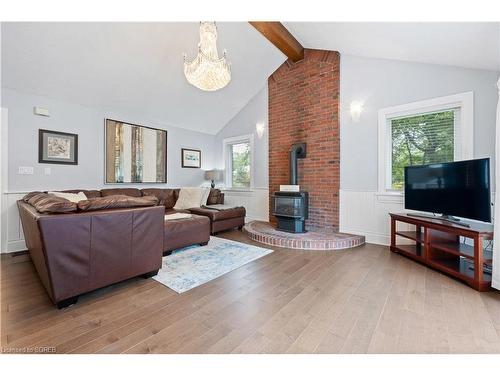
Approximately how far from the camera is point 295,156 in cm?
412

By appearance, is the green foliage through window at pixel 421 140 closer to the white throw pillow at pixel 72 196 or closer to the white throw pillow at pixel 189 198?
the white throw pillow at pixel 189 198

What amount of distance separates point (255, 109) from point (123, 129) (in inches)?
111

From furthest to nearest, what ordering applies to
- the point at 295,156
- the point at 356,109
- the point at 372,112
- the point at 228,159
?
the point at 228,159, the point at 295,156, the point at 356,109, the point at 372,112

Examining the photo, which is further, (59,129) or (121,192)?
(121,192)

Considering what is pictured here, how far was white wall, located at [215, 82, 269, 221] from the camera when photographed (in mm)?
4965

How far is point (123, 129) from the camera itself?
4270 millimetres

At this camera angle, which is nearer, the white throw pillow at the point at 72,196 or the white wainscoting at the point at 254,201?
the white throw pillow at the point at 72,196

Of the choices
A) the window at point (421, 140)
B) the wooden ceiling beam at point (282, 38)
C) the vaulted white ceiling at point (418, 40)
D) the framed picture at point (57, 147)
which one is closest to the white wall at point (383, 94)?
the vaulted white ceiling at point (418, 40)

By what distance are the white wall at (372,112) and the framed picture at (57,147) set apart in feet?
15.0

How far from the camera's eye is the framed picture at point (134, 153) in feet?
13.5

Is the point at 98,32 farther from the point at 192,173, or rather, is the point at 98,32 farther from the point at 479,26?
the point at 479,26

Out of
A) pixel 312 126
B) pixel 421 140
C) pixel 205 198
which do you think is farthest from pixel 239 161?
pixel 421 140

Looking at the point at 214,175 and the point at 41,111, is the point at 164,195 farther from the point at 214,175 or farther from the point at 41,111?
the point at 41,111

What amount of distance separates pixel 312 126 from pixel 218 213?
243 centimetres
